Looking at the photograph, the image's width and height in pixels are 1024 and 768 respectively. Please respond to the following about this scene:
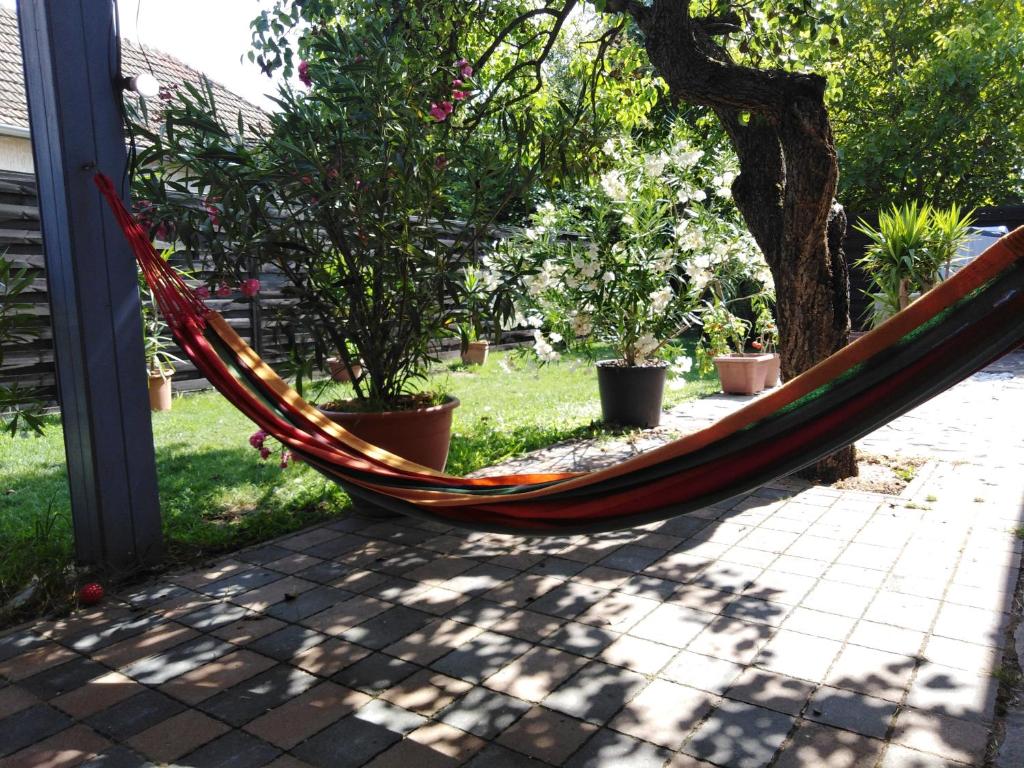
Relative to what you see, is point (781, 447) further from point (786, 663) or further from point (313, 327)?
point (313, 327)

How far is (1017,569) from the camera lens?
8.64ft

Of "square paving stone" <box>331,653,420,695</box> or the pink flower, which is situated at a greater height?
the pink flower

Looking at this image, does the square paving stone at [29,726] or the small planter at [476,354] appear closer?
the square paving stone at [29,726]

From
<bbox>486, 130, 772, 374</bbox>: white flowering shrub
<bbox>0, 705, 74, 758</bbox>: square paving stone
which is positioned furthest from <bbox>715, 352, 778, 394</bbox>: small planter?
<bbox>0, 705, 74, 758</bbox>: square paving stone

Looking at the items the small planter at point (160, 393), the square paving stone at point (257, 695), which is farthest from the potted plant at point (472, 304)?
the small planter at point (160, 393)

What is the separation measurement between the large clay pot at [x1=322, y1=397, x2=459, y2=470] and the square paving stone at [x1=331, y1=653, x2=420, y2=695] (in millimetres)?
1174

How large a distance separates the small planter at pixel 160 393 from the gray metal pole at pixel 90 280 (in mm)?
3295

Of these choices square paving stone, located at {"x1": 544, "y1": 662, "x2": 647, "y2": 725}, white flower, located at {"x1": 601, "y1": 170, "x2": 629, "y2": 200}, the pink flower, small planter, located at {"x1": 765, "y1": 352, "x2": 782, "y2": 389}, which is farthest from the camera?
small planter, located at {"x1": 765, "y1": 352, "x2": 782, "y2": 389}

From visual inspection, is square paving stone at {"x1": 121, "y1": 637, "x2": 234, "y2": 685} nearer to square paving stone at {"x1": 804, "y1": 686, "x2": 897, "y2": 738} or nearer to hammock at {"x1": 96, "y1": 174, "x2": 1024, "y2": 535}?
hammock at {"x1": 96, "y1": 174, "x2": 1024, "y2": 535}

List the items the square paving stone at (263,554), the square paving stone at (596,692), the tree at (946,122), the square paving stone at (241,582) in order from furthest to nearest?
the tree at (946,122)
the square paving stone at (263,554)
the square paving stone at (241,582)
the square paving stone at (596,692)

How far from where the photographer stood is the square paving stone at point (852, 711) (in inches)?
69.4

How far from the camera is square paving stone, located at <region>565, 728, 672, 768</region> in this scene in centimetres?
165

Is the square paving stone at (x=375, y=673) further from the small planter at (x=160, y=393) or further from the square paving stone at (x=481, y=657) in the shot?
the small planter at (x=160, y=393)

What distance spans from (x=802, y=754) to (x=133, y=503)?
2147 millimetres
